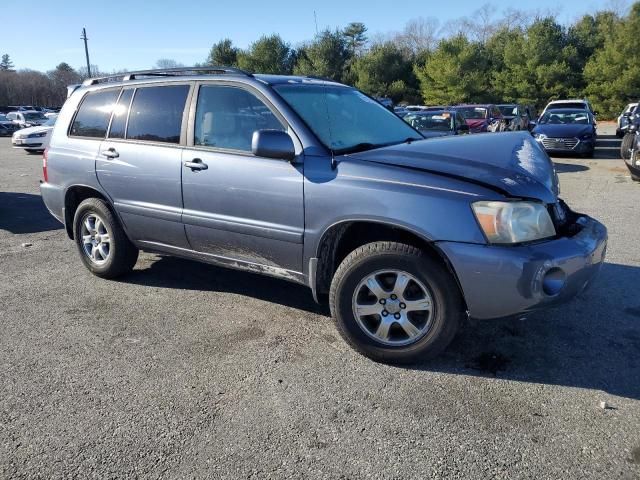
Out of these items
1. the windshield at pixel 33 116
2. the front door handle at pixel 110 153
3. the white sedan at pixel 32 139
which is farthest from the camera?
the windshield at pixel 33 116

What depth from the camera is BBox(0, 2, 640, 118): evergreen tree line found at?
3997cm

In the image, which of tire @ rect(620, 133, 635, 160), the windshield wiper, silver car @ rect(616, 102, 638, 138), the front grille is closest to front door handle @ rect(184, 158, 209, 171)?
the windshield wiper

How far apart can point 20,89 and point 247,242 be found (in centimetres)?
8871

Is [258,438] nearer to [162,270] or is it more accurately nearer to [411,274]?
[411,274]

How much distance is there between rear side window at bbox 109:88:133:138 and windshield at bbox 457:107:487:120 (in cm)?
1320

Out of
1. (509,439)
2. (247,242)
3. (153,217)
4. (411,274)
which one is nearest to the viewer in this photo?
(509,439)

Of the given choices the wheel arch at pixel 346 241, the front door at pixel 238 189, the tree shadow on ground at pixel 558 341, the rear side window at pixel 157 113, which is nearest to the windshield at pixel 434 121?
the tree shadow on ground at pixel 558 341

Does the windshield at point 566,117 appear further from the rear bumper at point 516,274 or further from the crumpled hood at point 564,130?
the rear bumper at point 516,274

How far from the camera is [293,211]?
359cm

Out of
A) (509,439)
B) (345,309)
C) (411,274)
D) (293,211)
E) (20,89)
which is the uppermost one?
(20,89)

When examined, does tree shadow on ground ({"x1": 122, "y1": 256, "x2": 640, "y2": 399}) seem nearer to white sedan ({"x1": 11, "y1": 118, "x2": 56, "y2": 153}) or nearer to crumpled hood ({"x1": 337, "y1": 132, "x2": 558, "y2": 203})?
crumpled hood ({"x1": 337, "y1": 132, "x2": 558, "y2": 203})

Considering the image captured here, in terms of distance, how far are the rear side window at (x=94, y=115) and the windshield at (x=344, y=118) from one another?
6.04 ft

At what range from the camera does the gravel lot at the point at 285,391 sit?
252 centimetres

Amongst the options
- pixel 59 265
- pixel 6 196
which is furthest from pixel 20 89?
pixel 59 265
